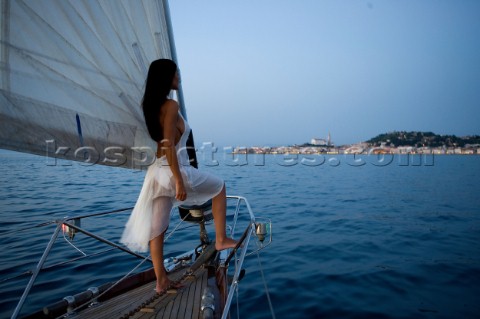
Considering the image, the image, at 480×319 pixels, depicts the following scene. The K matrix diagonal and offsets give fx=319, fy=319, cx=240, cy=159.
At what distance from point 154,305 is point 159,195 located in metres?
1.01

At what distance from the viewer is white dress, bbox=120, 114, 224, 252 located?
2.86 meters

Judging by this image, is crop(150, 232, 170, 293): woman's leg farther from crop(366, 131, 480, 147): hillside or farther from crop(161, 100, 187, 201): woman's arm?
crop(366, 131, 480, 147): hillside

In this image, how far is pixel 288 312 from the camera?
4.74 m

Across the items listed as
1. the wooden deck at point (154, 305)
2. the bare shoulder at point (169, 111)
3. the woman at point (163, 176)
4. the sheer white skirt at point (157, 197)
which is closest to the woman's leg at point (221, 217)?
the woman at point (163, 176)

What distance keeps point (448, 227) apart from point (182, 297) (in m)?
11.0

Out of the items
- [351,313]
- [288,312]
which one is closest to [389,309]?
[351,313]

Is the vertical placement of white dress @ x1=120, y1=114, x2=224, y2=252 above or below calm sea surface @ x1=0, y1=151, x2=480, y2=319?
above

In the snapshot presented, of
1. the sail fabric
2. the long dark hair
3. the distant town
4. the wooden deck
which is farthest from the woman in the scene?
the distant town

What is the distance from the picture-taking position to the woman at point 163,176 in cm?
272

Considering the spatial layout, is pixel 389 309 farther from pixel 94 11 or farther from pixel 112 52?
pixel 94 11

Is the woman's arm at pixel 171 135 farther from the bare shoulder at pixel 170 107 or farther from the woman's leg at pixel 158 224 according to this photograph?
the woman's leg at pixel 158 224

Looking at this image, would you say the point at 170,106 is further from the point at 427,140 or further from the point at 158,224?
the point at 427,140

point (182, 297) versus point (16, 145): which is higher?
point (16, 145)

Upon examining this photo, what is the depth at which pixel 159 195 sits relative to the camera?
9.46ft
